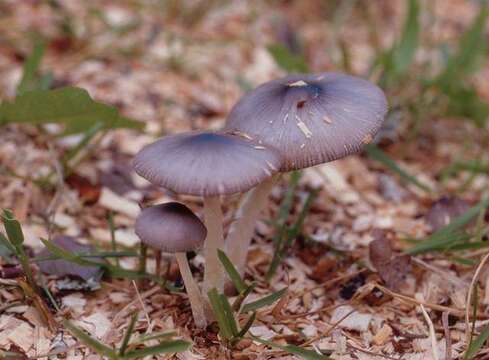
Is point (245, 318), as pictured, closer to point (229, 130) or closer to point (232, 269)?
point (232, 269)

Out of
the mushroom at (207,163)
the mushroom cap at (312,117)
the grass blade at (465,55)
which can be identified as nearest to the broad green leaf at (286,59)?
the grass blade at (465,55)

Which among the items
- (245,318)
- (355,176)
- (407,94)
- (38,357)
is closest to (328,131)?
(245,318)

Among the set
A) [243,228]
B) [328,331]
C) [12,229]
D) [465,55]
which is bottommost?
[328,331]

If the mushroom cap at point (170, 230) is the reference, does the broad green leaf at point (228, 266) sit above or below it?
below

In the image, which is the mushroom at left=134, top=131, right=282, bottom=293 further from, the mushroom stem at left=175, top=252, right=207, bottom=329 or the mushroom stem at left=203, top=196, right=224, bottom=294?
the mushroom stem at left=175, top=252, right=207, bottom=329

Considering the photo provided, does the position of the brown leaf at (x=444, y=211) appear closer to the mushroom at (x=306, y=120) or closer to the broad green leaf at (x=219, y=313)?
the mushroom at (x=306, y=120)

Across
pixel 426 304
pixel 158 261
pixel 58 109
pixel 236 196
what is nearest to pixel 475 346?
pixel 426 304

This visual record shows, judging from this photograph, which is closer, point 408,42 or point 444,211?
point 444,211

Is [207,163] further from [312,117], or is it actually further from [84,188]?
[84,188]
